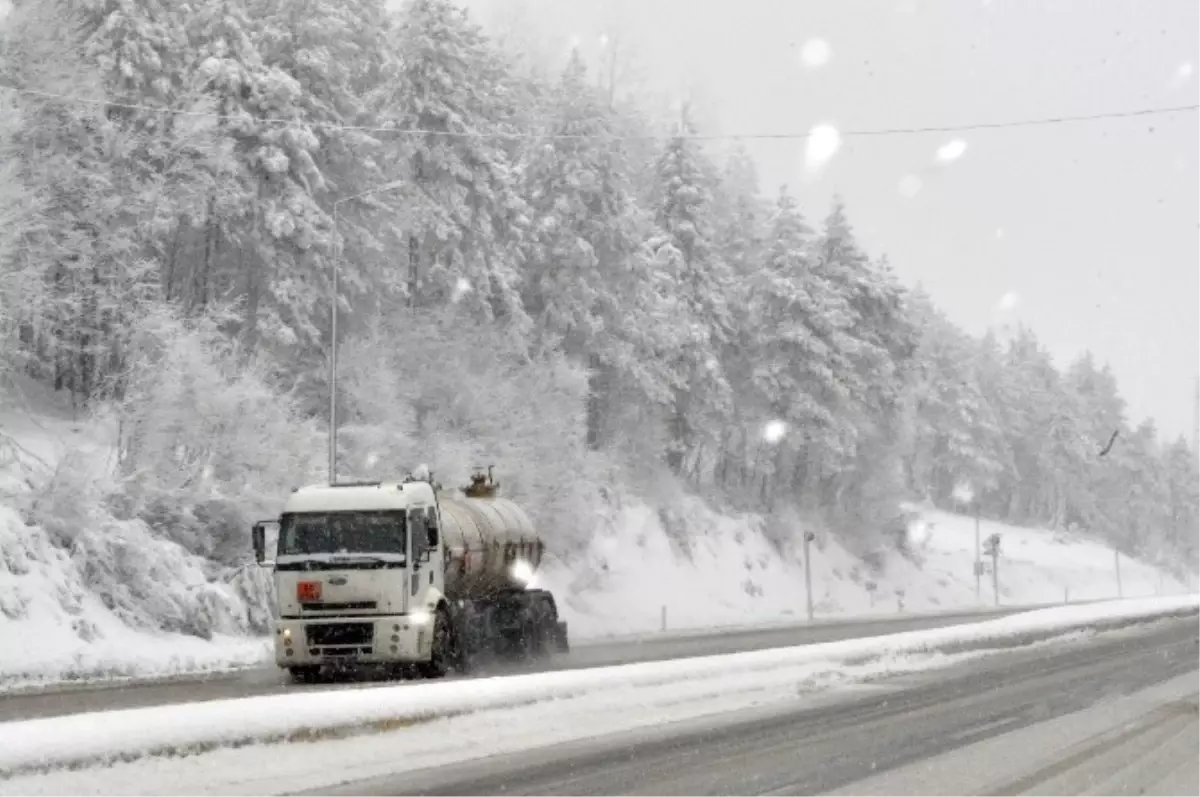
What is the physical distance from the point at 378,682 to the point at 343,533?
231 centimetres

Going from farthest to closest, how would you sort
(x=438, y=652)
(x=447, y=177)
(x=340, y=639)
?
(x=447, y=177) < (x=438, y=652) < (x=340, y=639)

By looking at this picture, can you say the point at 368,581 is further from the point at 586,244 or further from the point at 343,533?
the point at 586,244

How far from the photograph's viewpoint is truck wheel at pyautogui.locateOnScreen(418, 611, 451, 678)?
22297 millimetres

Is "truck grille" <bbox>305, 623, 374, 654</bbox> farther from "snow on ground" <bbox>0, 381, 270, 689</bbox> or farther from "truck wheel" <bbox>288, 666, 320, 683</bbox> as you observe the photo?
"snow on ground" <bbox>0, 381, 270, 689</bbox>

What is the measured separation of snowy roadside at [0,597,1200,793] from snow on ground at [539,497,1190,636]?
60.6 ft

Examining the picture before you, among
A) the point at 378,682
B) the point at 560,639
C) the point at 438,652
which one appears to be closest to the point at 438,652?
the point at 438,652

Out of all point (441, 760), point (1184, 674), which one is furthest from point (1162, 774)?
point (1184, 674)

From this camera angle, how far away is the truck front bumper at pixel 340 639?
21.4m

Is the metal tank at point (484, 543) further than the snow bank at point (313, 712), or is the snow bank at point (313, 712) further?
the metal tank at point (484, 543)

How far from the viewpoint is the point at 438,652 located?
73.5ft

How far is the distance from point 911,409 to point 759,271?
1409 cm

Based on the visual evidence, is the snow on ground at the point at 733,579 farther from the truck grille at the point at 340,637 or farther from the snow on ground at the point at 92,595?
the truck grille at the point at 340,637

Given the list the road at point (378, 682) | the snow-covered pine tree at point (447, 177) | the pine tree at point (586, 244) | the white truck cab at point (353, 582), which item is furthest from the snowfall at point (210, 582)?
the snow-covered pine tree at point (447, 177)

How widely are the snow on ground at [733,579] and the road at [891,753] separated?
2431cm
